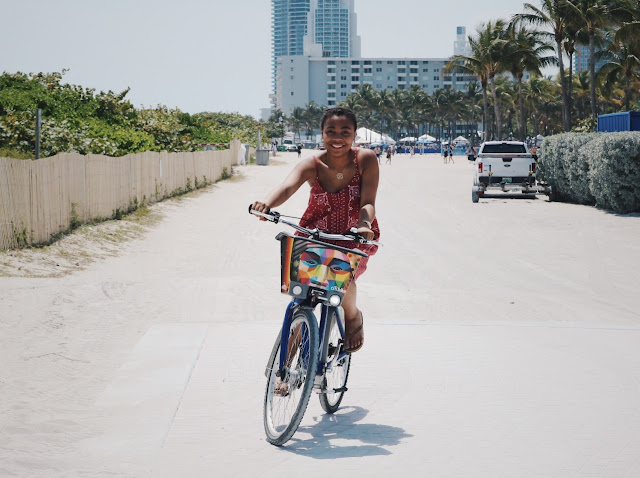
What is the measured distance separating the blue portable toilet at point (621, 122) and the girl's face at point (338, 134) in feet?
77.1

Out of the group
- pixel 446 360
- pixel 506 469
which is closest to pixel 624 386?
pixel 446 360

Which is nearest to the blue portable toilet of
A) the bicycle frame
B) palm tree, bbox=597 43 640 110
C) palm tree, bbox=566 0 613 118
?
the bicycle frame

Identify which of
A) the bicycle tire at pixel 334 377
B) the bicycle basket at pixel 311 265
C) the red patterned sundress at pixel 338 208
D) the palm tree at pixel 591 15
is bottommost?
the bicycle tire at pixel 334 377

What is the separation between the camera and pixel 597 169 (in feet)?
80.4

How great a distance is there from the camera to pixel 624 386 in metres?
6.29

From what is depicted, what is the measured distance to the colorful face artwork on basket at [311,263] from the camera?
484 cm

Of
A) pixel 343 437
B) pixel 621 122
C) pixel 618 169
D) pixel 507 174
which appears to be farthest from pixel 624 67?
pixel 343 437

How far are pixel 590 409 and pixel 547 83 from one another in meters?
117

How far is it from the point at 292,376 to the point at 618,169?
20115 millimetres

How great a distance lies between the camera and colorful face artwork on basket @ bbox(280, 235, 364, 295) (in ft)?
15.9

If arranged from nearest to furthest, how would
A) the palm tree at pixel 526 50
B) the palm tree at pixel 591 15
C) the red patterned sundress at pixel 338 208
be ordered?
the red patterned sundress at pixel 338 208, the palm tree at pixel 591 15, the palm tree at pixel 526 50

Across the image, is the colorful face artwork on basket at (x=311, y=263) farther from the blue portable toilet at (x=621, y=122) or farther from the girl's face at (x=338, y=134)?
the blue portable toilet at (x=621, y=122)

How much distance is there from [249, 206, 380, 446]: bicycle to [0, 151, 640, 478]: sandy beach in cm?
23

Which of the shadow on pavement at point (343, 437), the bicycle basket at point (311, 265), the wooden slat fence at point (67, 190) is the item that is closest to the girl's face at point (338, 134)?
the bicycle basket at point (311, 265)
